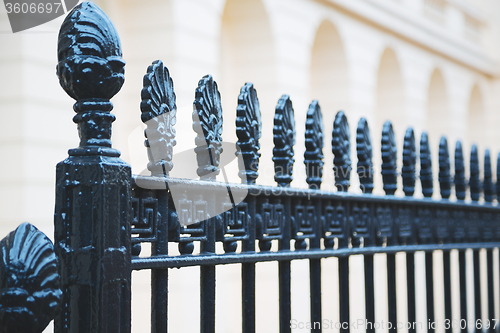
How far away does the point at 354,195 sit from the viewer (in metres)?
1.85

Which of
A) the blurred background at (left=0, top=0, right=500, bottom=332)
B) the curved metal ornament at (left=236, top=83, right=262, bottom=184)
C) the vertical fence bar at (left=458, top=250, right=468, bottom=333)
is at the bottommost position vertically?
the vertical fence bar at (left=458, top=250, right=468, bottom=333)

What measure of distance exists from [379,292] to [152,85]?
600 cm

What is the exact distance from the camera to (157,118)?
49.4 inches

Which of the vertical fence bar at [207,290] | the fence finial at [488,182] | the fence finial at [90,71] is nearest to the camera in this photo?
the fence finial at [90,71]

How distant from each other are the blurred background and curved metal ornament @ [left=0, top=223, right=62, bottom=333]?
2.81 m

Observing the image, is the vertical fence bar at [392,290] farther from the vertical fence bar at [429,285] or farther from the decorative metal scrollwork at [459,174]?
the decorative metal scrollwork at [459,174]

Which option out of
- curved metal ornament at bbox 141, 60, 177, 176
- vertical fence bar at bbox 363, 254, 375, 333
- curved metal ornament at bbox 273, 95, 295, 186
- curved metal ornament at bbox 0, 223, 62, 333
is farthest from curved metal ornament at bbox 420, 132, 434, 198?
curved metal ornament at bbox 0, 223, 62, 333

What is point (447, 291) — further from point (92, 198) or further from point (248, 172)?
point (92, 198)

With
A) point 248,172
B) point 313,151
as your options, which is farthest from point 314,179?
point 248,172

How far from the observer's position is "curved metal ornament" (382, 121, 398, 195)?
207cm

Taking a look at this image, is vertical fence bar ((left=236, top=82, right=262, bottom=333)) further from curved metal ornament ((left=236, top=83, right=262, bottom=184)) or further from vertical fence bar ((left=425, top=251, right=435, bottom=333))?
vertical fence bar ((left=425, top=251, right=435, bottom=333))

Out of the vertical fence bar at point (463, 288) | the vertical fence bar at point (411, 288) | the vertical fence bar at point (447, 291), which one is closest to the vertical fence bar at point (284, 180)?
the vertical fence bar at point (411, 288)

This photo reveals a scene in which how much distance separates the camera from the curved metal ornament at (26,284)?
984 millimetres

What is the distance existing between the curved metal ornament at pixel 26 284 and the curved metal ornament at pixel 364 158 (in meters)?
1.16
